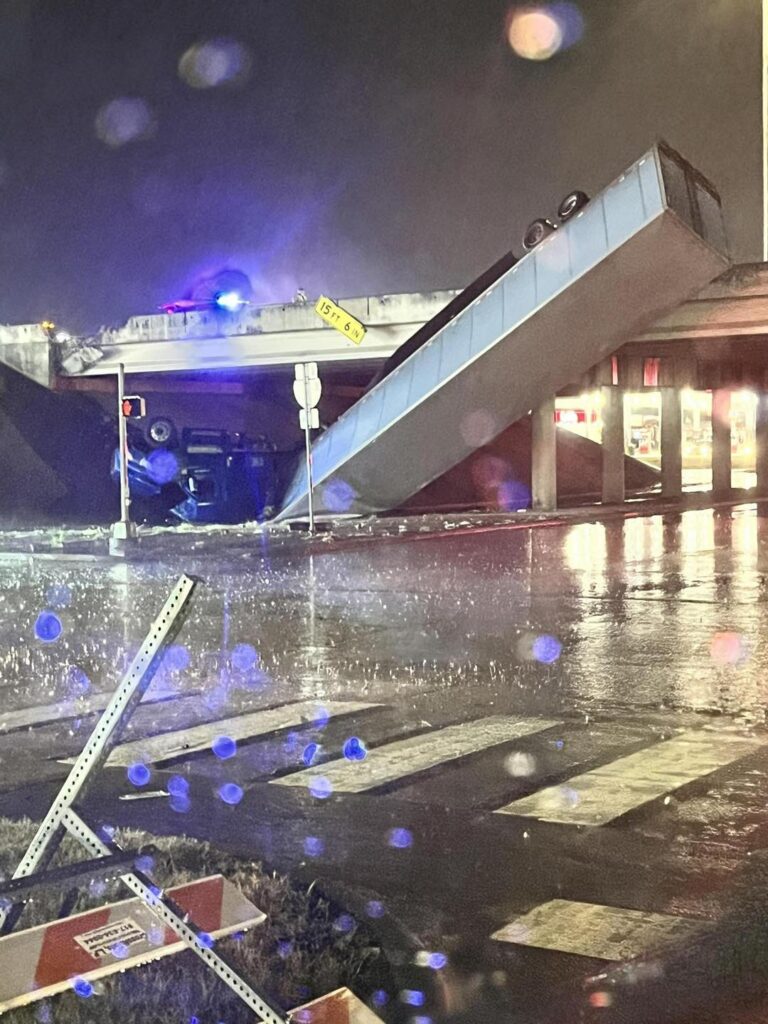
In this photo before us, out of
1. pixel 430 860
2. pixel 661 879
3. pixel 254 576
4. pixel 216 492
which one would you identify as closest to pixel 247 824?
pixel 430 860

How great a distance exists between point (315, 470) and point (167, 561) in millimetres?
10124

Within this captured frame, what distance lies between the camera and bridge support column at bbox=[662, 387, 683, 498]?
137 ft

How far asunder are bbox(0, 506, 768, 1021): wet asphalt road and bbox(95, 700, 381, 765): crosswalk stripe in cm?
14

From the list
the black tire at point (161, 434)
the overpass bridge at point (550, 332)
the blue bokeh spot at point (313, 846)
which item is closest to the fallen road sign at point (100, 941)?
the blue bokeh spot at point (313, 846)

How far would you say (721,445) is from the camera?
4509cm

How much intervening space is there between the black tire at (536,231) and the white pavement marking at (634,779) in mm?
20772

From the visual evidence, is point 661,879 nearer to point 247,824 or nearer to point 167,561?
point 247,824

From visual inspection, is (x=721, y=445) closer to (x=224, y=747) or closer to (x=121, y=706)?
(x=224, y=747)

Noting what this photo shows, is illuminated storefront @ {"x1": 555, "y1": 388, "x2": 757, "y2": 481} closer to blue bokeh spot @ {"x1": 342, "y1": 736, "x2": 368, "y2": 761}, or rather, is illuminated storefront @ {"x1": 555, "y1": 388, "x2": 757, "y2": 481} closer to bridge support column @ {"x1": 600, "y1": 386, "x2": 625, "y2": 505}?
bridge support column @ {"x1": 600, "y1": 386, "x2": 625, "y2": 505}

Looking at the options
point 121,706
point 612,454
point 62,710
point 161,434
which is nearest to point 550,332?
point 612,454

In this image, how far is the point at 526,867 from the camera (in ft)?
17.8

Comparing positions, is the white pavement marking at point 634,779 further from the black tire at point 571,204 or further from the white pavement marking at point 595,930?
the black tire at point 571,204

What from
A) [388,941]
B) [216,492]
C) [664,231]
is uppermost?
[664,231]

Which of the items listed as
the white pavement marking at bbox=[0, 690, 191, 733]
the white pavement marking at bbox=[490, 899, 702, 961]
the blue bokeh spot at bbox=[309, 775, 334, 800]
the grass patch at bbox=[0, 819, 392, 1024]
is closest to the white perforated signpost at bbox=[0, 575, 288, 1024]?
the grass patch at bbox=[0, 819, 392, 1024]
